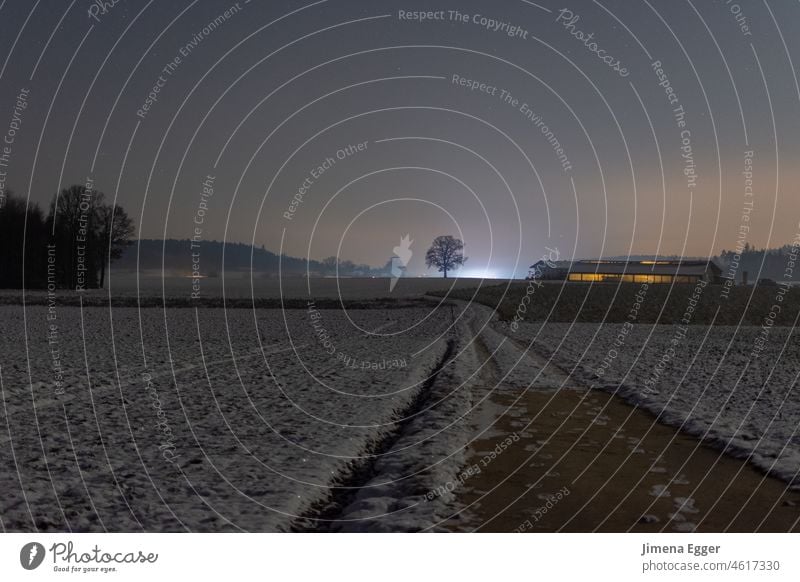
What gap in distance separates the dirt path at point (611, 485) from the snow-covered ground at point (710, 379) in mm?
873

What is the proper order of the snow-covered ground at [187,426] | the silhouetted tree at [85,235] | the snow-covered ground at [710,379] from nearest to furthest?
the snow-covered ground at [187,426] < the snow-covered ground at [710,379] < the silhouetted tree at [85,235]

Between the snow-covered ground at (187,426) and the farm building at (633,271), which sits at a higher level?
the farm building at (633,271)

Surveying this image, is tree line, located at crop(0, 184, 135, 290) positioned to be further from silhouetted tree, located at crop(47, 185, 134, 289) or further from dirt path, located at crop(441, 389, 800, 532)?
dirt path, located at crop(441, 389, 800, 532)

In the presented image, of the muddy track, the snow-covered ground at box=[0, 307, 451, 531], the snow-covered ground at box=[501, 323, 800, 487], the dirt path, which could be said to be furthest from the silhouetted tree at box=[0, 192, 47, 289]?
the dirt path

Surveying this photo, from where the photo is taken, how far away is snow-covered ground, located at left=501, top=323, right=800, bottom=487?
13.0 metres

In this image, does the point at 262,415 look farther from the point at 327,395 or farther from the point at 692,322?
the point at 692,322

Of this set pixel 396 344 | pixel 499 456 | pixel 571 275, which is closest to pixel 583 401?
pixel 499 456

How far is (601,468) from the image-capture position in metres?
11.0

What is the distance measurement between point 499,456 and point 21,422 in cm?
966

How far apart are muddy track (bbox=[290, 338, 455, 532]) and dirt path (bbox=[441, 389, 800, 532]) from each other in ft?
5.12

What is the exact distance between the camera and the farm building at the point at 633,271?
119 metres

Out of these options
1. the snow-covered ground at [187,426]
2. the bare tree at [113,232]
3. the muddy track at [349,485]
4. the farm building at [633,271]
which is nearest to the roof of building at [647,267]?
the farm building at [633,271]

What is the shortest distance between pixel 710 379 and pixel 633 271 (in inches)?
4298

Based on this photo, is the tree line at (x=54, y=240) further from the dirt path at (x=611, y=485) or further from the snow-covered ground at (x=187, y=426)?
the dirt path at (x=611, y=485)
